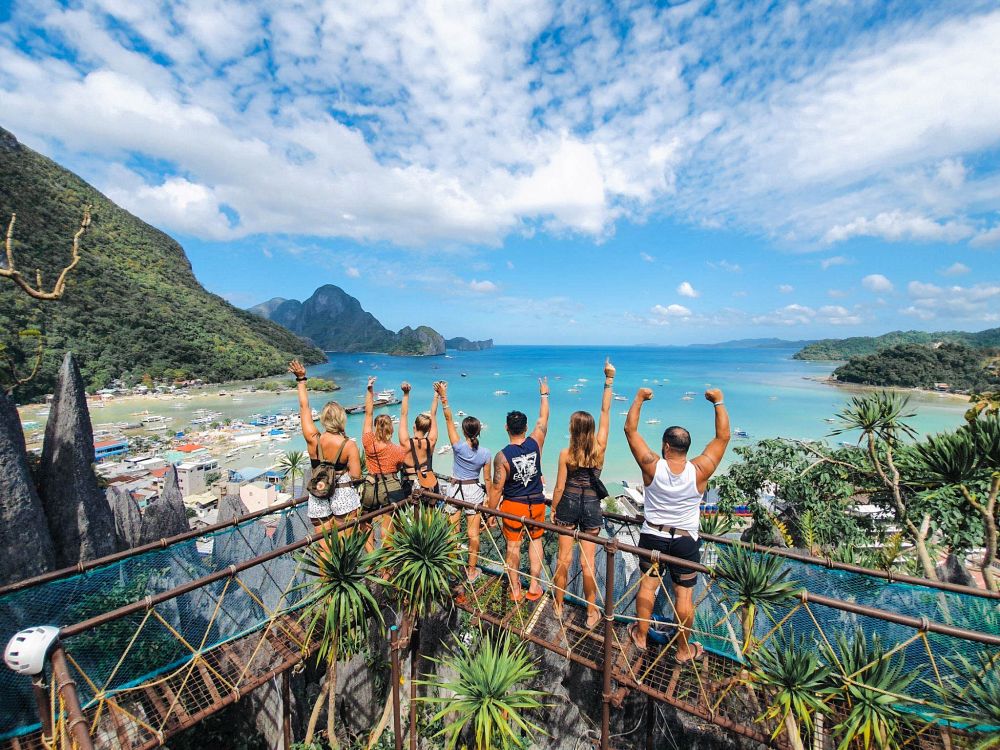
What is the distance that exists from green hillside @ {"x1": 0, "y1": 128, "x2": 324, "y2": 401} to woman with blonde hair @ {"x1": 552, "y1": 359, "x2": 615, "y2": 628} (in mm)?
53128

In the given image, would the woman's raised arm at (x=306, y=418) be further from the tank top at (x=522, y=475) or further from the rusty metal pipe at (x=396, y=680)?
the rusty metal pipe at (x=396, y=680)

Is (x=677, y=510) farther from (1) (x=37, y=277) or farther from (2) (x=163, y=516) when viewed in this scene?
(2) (x=163, y=516)

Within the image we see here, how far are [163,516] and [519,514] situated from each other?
6030 mm

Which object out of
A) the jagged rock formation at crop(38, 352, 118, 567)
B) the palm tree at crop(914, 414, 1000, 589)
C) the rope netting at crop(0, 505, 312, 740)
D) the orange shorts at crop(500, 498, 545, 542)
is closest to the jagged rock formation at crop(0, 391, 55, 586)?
the jagged rock formation at crop(38, 352, 118, 567)

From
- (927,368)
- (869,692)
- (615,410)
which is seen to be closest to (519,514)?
(869,692)

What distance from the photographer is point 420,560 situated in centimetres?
358

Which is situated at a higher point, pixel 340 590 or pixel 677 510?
pixel 677 510

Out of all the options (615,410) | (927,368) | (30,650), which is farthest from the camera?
(927,368)

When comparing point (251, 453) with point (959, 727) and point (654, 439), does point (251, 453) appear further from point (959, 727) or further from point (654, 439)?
point (959, 727)

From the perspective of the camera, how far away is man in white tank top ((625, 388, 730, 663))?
2990 mm

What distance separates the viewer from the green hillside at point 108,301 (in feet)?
149

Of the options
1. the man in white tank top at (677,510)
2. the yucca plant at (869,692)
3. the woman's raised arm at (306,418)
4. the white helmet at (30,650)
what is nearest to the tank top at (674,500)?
the man in white tank top at (677,510)

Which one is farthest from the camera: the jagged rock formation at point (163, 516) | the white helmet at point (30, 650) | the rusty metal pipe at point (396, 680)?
the jagged rock formation at point (163, 516)

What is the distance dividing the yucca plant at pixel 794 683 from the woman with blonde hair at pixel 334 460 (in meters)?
3.43
